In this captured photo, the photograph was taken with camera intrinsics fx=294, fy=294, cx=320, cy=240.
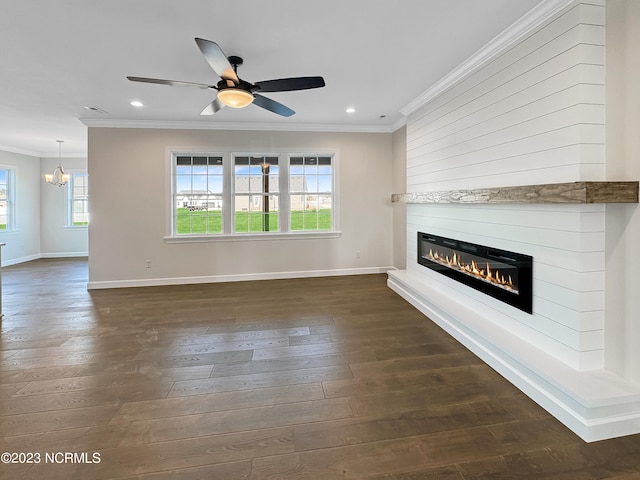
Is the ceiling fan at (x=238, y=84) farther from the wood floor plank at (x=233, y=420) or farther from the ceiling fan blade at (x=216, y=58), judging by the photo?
the wood floor plank at (x=233, y=420)

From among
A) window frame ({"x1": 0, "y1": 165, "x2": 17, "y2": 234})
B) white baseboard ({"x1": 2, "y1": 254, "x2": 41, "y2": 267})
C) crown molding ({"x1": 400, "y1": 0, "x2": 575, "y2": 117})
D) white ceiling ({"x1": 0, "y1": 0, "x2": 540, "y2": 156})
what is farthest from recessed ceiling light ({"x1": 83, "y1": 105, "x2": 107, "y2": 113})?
white baseboard ({"x1": 2, "y1": 254, "x2": 41, "y2": 267})

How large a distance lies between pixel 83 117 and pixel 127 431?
507 cm

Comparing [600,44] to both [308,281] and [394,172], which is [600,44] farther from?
[308,281]

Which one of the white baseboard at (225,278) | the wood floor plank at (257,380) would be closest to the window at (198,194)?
the white baseboard at (225,278)

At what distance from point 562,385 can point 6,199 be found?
10642 mm

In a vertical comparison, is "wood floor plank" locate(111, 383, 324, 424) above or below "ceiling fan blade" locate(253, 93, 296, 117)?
below

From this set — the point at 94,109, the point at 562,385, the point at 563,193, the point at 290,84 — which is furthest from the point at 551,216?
the point at 94,109

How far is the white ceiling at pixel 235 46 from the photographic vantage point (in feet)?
7.33

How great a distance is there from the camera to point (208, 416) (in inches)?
75.4

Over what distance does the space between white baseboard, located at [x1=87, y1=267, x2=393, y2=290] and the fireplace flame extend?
206cm

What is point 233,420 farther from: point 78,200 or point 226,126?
point 78,200

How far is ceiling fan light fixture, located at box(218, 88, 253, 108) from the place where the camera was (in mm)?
2671

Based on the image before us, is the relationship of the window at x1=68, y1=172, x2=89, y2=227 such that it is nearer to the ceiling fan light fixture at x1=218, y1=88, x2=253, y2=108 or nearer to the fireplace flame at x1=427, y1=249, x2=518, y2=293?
the ceiling fan light fixture at x1=218, y1=88, x2=253, y2=108

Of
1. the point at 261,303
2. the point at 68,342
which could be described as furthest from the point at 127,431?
the point at 261,303
